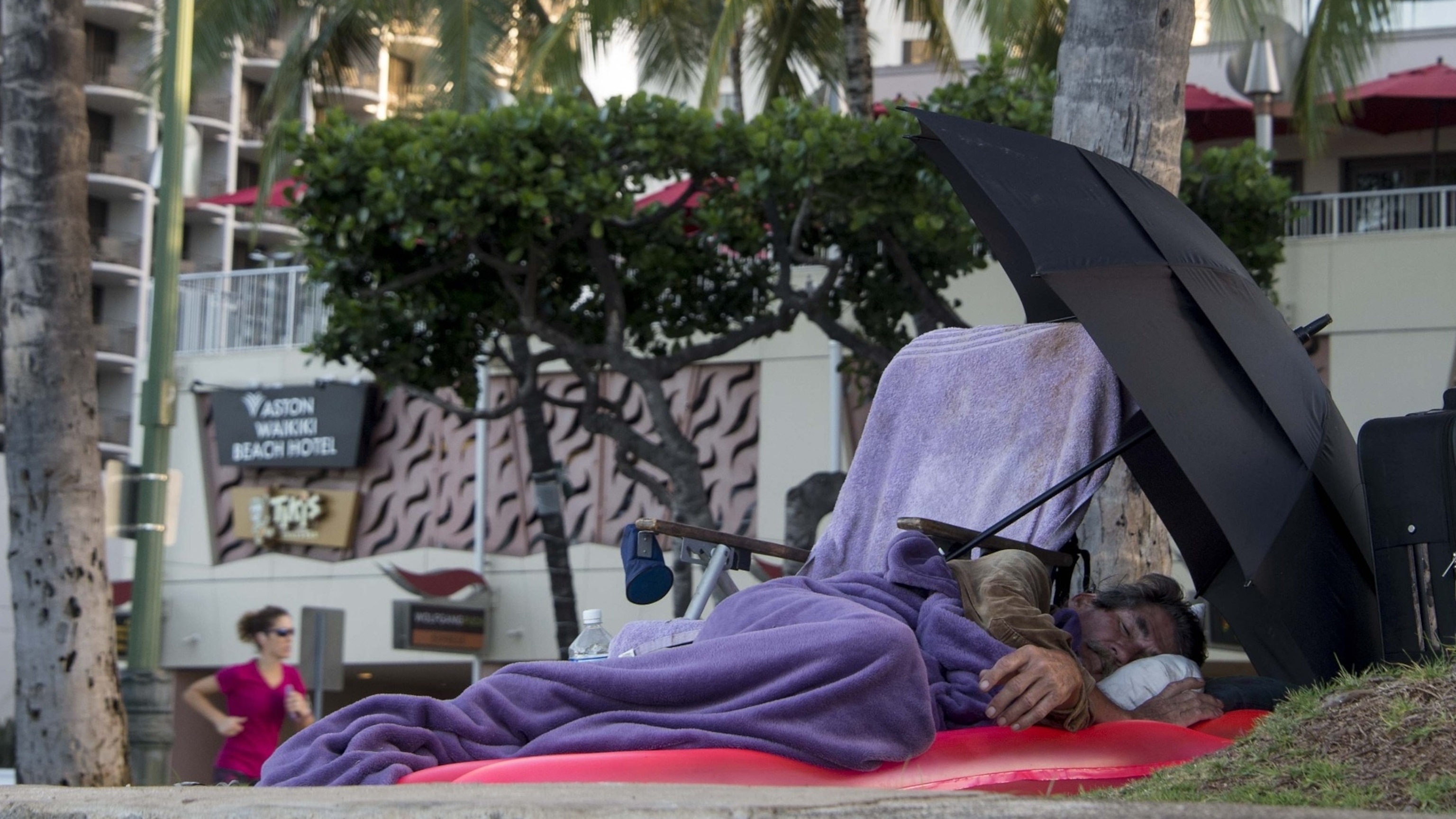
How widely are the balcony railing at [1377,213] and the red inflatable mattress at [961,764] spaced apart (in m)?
14.2

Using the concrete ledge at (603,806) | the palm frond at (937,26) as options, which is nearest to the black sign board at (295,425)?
the palm frond at (937,26)

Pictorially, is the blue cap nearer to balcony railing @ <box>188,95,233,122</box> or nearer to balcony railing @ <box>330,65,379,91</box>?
balcony railing @ <box>330,65,379,91</box>

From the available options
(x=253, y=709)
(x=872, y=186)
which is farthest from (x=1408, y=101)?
(x=253, y=709)

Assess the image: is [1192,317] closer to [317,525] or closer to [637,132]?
[637,132]

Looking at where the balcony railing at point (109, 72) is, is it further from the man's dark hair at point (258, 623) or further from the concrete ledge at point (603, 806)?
the concrete ledge at point (603, 806)

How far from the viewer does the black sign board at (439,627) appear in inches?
760

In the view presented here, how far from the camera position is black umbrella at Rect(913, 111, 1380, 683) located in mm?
4461

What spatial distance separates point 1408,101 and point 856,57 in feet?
26.5

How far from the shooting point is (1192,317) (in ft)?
15.4

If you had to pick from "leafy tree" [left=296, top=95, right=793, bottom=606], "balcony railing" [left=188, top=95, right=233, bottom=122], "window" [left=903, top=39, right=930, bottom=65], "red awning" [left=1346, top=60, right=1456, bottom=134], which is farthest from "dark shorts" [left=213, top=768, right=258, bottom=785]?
"balcony railing" [left=188, top=95, right=233, bottom=122]

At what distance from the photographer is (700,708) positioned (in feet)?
13.6

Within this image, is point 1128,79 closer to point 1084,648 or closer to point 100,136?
point 1084,648

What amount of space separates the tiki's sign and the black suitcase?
19.7 meters

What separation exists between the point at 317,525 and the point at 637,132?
12665mm
